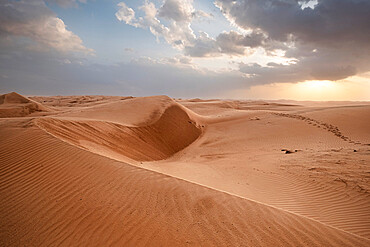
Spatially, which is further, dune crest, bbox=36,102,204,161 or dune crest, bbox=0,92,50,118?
dune crest, bbox=0,92,50,118

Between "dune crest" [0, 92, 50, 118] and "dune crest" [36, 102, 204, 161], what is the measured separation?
1631 centimetres

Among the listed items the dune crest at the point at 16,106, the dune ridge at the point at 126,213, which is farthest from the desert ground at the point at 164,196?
the dune crest at the point at 16,106


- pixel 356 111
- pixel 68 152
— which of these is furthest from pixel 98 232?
pixel 356 111

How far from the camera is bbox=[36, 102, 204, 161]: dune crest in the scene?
7.44 metres

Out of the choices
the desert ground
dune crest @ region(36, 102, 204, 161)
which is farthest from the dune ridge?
dune crest @ region(36, 102, 204, 161)

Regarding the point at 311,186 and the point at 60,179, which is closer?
the point at 60,179

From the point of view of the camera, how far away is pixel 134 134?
36.7 feet

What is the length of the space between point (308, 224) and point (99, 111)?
14.5m

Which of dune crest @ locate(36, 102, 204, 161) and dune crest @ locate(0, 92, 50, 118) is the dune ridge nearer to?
dune crest @ locate(36, 102, 204, 161)

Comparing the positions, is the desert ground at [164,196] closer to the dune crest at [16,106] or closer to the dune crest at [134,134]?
the dune crest at [134,134]

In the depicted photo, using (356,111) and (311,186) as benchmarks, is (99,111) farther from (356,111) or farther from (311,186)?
(356,111)

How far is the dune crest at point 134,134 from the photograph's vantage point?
7.44m

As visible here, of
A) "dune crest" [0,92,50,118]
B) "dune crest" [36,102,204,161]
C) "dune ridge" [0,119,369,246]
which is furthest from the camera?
"dune crest" [0,92,50,118]

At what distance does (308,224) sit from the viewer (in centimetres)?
358
